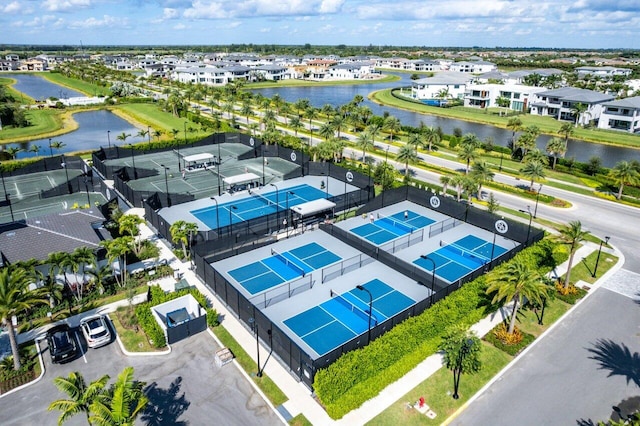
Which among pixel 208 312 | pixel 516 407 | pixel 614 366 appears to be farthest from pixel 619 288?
pixel 208 312

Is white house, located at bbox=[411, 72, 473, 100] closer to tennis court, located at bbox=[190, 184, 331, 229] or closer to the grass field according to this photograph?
the grass field

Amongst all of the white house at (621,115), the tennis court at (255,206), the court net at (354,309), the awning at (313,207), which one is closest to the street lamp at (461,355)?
the court net at (354,309)

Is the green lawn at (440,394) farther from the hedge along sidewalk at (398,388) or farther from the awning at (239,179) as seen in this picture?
the awning at (239,179)

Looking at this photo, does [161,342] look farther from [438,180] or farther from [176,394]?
[438,180]

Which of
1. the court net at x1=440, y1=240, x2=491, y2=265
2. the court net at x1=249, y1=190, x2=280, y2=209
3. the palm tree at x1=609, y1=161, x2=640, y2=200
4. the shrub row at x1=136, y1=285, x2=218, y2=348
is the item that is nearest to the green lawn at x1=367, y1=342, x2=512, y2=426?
the court net at x1=440, y1=240, x2=491, y2=265

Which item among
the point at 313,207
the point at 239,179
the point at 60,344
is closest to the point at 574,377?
the point at 313,207

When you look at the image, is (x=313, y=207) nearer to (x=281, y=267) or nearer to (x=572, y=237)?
(x=281, y=267)
